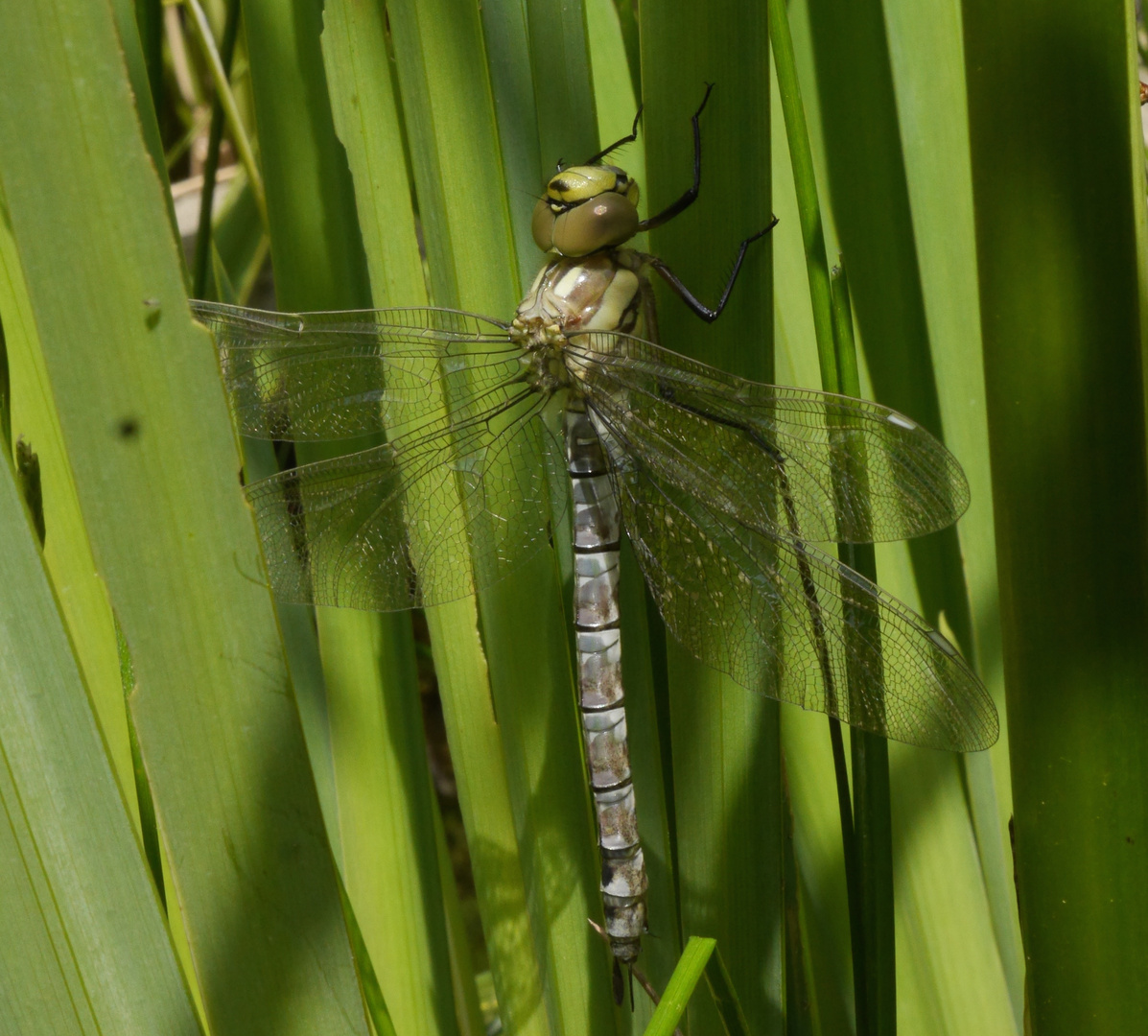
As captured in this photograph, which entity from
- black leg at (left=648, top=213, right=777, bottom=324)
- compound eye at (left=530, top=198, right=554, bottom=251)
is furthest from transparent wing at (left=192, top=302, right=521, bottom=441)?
black leg at (left=648, top=213, right=777, bottom=324)

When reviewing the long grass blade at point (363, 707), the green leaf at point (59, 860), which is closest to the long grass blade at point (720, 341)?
the long grass blade at point (363, 707)

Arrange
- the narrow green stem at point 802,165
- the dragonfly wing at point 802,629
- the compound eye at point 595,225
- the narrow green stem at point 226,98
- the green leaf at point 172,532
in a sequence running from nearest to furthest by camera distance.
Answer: the green leaf at point 172,532
the narrow green stem at point 802,165
the dragonfly wing at point 802,629
the compound eye at point 595,225
the narrow green stem at point 226,98

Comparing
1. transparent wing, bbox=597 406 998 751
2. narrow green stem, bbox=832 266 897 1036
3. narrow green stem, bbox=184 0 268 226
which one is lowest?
narrow green stem, bbox=832 266 897 1036

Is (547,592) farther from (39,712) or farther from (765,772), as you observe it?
(39,712)

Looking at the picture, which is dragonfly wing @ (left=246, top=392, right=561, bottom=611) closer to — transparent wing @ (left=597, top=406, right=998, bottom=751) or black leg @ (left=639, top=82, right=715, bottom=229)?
transparent wing @ (left=597, top=406, right=998, bottom=751)

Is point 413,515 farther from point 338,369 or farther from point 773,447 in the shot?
point 773,447

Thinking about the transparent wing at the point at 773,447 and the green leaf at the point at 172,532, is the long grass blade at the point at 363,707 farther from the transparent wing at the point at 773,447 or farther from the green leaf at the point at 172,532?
the green leaf at the point at 172,532
